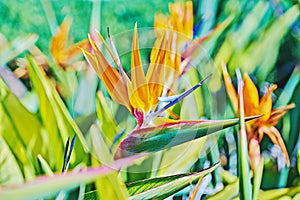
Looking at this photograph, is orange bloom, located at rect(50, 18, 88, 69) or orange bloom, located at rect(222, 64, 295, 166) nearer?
orange bloom, located at rect(50, 18, 88, 69)

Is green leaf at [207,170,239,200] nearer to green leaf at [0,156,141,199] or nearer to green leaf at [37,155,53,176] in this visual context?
green leaf at [0,156,141,199]

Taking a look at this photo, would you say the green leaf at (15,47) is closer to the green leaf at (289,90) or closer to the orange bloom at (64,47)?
the orange bloom at (64,47)

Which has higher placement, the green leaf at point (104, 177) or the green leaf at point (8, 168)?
the green leaf at point (8, 168)

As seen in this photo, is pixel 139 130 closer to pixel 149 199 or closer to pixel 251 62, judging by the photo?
pixel 149 199

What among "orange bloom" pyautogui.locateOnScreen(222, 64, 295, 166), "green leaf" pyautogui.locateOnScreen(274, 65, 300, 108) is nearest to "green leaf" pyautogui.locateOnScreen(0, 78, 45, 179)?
"orange bloom" pyautogui.locateOnScreen(222, 64, 295, 166)

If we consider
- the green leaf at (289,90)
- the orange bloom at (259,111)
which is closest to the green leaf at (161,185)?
the orange bloom at (259,111)

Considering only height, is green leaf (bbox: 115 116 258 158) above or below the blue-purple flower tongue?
below

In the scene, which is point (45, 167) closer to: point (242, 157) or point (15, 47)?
point (15, 47)
